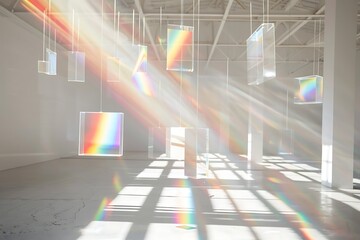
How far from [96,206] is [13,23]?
916 centimetres

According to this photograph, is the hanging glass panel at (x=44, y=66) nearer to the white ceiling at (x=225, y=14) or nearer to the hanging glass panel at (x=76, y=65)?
the hanging glass panel at (x=76, y=65)

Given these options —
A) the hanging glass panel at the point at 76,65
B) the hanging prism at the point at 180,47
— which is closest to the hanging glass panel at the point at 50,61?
the hanging glass panel at the point at 76,65

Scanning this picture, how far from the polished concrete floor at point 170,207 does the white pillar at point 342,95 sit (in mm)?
727

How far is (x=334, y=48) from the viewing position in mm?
10711

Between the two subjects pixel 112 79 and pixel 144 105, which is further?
pixel 144 105

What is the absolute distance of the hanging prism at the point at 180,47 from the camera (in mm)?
8234

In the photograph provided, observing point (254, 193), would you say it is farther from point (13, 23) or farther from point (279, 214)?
point (13, 23)

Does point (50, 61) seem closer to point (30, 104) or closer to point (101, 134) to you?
point (101, 134)

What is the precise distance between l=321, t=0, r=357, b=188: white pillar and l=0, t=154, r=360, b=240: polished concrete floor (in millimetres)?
727

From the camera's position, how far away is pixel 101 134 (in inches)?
294

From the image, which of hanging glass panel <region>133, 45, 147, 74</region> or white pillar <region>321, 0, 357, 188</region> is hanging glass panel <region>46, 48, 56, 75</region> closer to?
hanging glass panel <region>133, 45, 147, 74</region>

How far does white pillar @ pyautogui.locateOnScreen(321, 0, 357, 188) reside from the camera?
416 inches

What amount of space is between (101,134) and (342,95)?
687 centimetres

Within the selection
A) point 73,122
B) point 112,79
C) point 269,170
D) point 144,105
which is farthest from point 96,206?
point 144,105
